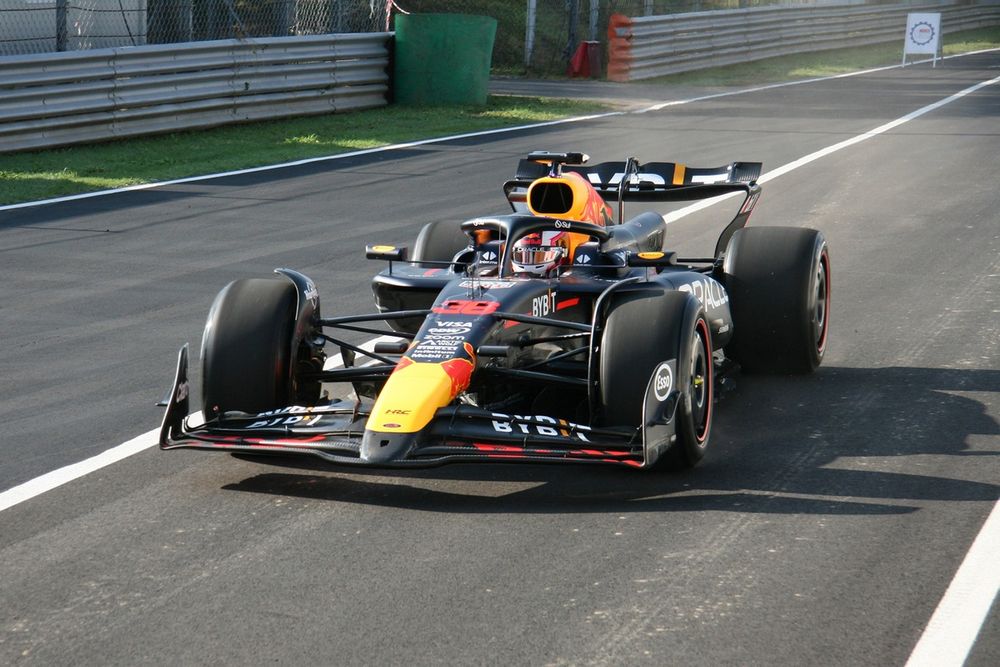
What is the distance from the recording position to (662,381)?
5793 millimetres

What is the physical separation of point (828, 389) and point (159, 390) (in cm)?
354

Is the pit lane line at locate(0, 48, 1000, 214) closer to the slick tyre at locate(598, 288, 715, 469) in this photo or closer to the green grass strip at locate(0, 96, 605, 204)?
the green grass strip at locate(0, 96, 605, 204)

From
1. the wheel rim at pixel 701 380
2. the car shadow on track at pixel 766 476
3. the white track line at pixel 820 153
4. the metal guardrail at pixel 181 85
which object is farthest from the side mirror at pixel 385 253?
the metal guardrail at pixel 181 85

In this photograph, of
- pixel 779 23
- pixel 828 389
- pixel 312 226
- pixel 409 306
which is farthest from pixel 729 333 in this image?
pixel 779 23

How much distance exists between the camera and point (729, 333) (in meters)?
7.44

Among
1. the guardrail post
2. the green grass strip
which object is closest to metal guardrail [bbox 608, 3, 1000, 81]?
the green grass strip

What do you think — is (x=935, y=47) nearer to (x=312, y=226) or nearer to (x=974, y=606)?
(x=312, y=226)

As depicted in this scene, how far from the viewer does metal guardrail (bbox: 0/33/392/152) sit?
1612cm

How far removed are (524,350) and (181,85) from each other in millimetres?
12709

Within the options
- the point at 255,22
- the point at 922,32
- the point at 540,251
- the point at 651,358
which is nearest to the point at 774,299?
the point at 540,251

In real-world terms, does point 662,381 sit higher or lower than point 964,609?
higher

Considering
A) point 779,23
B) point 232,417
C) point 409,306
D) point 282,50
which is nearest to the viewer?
point 232,417

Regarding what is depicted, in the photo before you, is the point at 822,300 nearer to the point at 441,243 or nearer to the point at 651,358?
the point at 441,243

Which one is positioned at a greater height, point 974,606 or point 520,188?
point 520,188
